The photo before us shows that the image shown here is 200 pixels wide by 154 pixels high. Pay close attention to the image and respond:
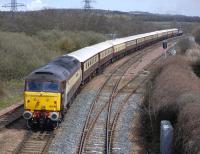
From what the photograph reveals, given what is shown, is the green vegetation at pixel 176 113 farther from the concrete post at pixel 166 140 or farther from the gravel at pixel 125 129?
the gravel at pixel 125 129

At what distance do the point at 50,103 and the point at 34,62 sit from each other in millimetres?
20701

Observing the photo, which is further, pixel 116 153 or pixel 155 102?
pixel 155 102

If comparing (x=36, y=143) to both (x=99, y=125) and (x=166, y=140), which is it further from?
(x=166, y=140)

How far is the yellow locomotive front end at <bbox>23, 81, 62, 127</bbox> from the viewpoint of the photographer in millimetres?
20797

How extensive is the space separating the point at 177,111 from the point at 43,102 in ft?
21.5

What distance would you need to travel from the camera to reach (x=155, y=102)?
22.8 m

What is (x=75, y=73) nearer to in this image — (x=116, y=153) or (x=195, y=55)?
(x=116, y=153)

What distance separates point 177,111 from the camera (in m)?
19.5

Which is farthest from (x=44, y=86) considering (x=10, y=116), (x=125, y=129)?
(x=125, y=129)

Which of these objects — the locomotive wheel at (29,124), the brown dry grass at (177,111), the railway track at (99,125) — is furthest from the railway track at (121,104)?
the locomotive wheel at (29,124)

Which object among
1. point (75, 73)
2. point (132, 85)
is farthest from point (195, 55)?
point (75, 73)

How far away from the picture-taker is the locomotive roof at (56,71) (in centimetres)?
2102

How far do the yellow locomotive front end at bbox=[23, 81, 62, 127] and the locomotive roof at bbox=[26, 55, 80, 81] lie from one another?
31cm

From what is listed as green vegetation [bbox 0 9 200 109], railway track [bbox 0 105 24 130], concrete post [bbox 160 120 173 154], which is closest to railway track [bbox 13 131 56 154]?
railway track [bbox 0 105 24 130]
